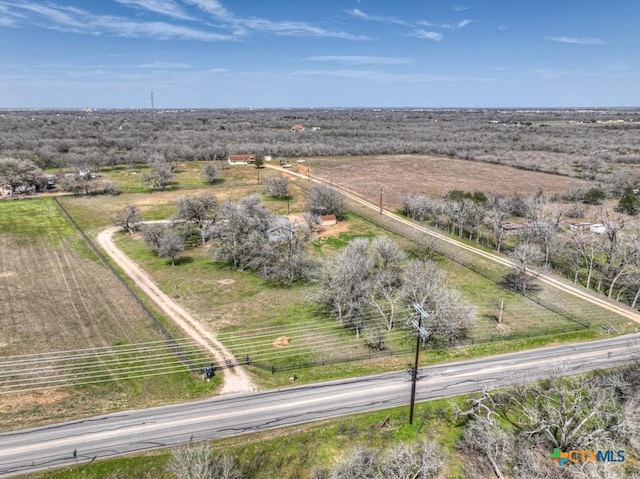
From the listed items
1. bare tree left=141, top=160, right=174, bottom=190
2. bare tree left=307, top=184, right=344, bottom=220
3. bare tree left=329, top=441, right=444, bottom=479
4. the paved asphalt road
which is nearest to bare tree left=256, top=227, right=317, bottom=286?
the paved asphalt road

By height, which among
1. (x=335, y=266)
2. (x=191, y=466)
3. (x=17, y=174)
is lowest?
(x=191, y=466)

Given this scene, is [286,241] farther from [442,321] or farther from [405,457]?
[405,457]

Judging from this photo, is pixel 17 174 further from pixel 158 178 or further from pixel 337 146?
pixel 337 146

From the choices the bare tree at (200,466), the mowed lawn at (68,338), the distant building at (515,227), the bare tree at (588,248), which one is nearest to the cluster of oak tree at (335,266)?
the mowed lawn at (68,338)

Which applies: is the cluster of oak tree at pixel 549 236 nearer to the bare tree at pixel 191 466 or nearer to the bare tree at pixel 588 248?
the bare tree at pixel 588 248

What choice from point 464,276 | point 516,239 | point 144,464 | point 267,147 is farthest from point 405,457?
point 267,147

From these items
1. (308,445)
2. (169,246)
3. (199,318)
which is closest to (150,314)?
(199,318)
